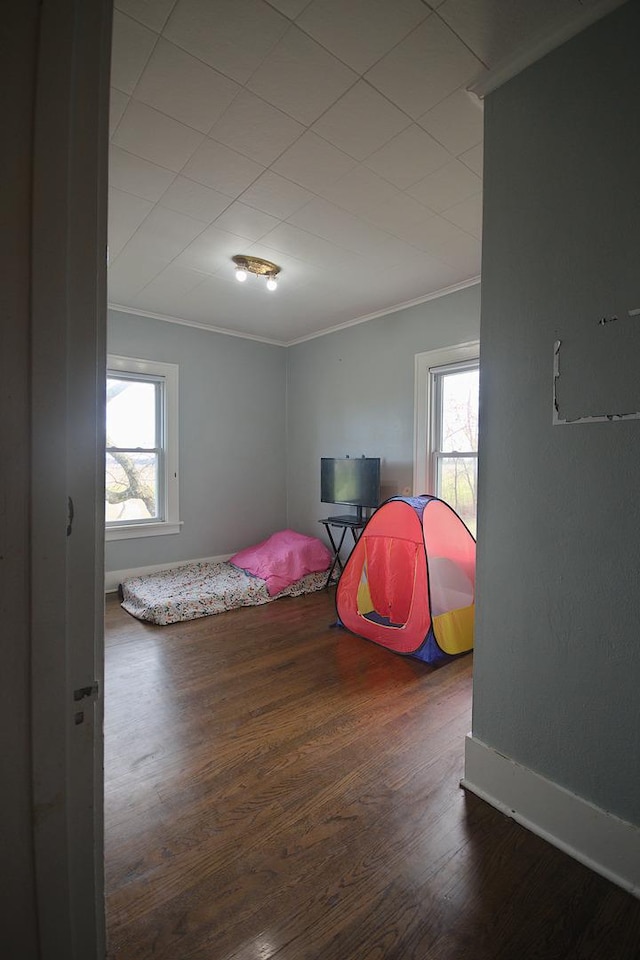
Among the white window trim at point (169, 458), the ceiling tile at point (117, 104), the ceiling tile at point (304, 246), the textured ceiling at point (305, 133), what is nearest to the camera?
the textured ceiling at point (305, 133)

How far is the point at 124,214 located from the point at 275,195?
0.89 meters

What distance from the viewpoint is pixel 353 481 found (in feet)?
13.1

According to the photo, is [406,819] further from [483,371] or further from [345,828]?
[483,371]

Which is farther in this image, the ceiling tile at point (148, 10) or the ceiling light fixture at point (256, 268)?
the ceiling light fixture at point (256, 268)

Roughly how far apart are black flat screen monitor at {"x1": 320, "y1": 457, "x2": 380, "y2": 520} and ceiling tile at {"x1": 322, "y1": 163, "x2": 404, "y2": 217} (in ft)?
6.58

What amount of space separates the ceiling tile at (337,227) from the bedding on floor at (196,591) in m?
2.74

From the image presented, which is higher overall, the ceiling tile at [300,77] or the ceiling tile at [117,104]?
the ceiling tile at [117,104]

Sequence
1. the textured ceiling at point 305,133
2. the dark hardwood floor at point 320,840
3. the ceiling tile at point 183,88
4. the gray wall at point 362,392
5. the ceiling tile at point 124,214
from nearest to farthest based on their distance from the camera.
Answer: 1. the dark hardwood floor at point 320,840
2. the textured ceiling at point 305,133
3. the ceiling tile at point 183,88
4. the ceiling tile at point 124,214
5. the gray wall at point 362,392

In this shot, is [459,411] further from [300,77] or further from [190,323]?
[190,323]

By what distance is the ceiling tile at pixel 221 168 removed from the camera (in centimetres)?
191

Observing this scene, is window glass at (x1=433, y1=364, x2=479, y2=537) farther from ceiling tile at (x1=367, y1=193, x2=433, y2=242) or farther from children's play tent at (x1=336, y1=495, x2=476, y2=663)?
ceiling tile at (x1=367, y1=193, x2=433, y2=242)

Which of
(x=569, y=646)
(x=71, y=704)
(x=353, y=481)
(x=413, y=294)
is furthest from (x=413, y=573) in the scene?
(x=71, y=704)

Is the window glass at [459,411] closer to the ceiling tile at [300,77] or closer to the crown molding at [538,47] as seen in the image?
the crown molding at [538,47]

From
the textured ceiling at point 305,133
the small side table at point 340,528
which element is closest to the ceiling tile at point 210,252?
the textured ceiling at point 305,133
